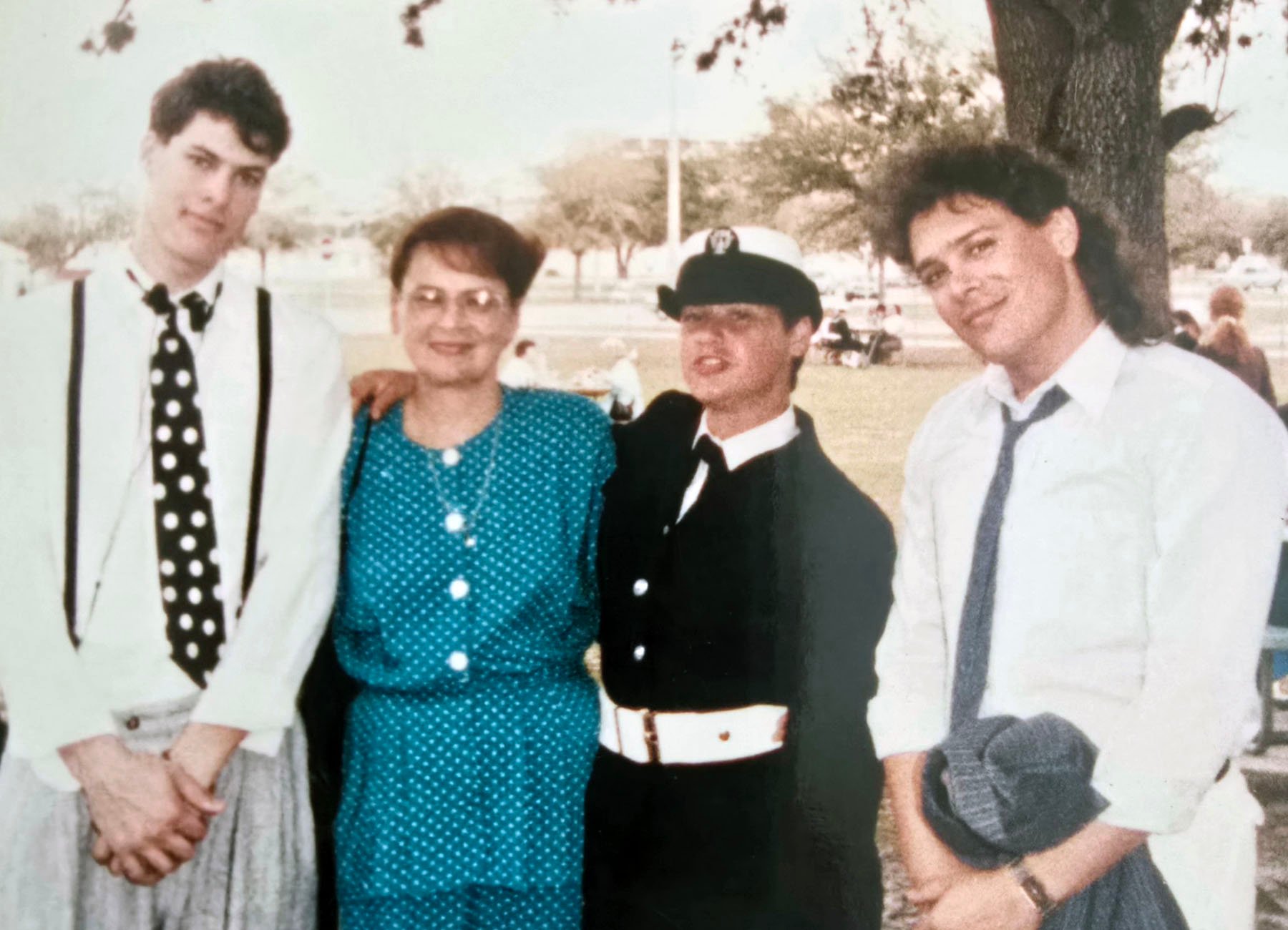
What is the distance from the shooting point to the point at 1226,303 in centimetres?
211

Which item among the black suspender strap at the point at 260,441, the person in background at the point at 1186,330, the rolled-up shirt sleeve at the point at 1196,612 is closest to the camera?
the rolled-up shirt sleeve at the point at 1196,612

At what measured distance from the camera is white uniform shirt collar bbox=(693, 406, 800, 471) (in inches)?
77.0

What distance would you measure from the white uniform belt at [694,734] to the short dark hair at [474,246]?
773 mm

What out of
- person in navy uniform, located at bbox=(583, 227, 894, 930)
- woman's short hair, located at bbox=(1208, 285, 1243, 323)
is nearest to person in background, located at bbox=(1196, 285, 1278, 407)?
woman's short hair, located at bbox=(1208, 285, 1243, 323)

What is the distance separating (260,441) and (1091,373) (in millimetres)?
1416

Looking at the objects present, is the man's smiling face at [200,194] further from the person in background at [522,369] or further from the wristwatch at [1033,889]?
the wristwatch at [1033,889]

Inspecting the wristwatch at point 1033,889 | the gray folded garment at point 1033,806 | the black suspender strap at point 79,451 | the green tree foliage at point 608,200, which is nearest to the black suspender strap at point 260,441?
the black suspender strap at point 79,451

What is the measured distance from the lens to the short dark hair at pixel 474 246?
194cm

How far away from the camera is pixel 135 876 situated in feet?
6.37

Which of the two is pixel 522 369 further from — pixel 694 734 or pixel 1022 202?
pixel 1022 202

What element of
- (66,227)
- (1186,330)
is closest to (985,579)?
(1186,330)

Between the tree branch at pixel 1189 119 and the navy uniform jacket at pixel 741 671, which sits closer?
the navy uniform jacket at pixel 741 671

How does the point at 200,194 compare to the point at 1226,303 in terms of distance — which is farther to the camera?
the point at 1226,303

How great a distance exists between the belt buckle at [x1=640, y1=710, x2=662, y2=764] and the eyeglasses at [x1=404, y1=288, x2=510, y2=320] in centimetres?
74
